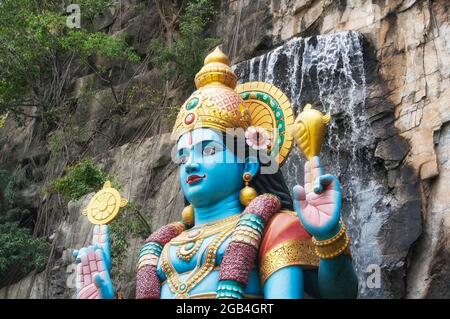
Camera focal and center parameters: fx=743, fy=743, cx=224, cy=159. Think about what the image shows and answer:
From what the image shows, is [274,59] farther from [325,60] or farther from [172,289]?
[172,289]

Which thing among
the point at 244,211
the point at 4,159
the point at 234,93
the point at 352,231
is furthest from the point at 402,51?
the point at 4,159

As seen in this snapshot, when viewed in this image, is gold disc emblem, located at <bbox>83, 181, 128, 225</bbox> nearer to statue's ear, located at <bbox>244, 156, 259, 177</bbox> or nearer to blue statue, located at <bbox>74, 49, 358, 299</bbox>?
blue statue, located at <bbox>74, 49, 358, 299</bbox>

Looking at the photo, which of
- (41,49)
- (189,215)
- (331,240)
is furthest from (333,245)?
(41,49)

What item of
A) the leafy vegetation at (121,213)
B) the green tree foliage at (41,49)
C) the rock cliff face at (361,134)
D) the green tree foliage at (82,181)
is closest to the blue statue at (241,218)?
the rock cliff face at (361,134)

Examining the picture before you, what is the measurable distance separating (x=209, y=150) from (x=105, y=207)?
713 mm

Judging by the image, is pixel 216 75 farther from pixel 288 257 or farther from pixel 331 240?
pixel 331 240

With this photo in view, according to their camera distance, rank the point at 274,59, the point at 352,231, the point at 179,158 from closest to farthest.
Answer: the point at 179,158, the point at 352,231, the point at 274,59

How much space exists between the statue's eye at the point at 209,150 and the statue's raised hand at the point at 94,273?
31.2 inches

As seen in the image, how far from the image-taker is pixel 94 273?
4180 millimetres

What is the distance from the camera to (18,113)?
1069cm

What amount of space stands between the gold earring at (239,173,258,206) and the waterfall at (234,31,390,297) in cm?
335

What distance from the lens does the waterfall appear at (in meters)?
7.70

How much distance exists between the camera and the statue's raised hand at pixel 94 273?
4.12 metres

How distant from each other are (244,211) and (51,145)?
23.0 feet
